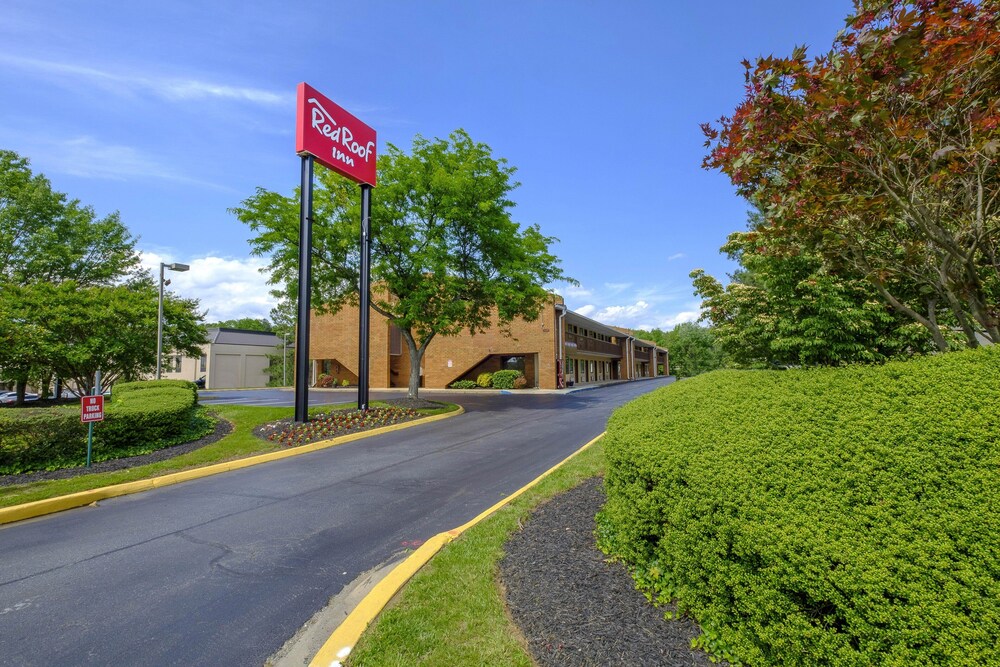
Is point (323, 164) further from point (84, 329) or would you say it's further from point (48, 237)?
point (48, 237)

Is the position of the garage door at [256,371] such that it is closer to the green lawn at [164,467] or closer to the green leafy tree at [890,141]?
the green lawn at [164,467]

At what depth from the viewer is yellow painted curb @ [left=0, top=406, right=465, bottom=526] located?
6301 millimetres

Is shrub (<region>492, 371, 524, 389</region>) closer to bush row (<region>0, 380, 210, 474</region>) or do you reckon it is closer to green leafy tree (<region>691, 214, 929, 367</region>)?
bush row (<region>0, 380, 210, 474</region>)

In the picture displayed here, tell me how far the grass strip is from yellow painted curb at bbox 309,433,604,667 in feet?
0.24

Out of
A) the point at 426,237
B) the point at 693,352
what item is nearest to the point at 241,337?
the point at 426,237

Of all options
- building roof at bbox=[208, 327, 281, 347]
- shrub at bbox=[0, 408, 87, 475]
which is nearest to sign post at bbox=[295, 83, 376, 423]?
shrub at bbox=[0, 408, 87, 475]

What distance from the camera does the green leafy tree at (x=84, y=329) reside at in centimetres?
1622

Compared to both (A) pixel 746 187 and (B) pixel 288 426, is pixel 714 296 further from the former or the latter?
(B) pixel 288 426

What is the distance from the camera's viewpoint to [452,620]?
126 inches

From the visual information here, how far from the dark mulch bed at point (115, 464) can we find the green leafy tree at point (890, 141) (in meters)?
11.0

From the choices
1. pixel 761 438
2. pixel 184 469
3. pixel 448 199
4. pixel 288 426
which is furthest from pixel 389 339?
pixel 761 438

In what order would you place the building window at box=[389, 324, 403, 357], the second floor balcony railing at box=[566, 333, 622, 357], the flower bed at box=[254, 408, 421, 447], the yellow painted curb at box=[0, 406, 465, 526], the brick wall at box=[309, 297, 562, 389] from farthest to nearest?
the building window at box=[389, 324, 403, 357], the second floor balcony railing at box=[566, 333, 622, 357], the brick wall at box=[309, 297, 562, 389], the flower bed at box=[254, 408, 421, 447], the yellow painted curb at box=[0, 406, 465, 526]

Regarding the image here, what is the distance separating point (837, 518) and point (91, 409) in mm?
11149

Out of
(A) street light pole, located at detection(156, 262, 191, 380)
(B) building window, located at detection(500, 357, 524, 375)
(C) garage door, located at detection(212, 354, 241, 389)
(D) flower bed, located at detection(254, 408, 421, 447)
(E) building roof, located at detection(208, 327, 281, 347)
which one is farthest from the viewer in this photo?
(E) building roof, located at detection(208, 327, 281, 347)
